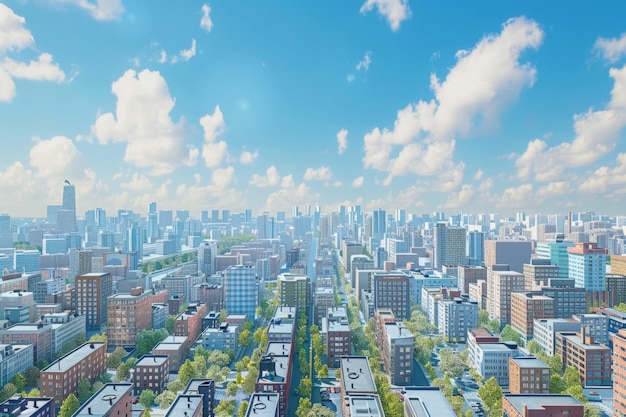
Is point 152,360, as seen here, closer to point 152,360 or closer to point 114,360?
point 152,360

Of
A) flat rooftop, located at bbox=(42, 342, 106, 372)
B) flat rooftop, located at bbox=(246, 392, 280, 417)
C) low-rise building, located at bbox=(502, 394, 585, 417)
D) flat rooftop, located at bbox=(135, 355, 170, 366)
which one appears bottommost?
flat rooftop, located at bbox=(135, 355, 170, 366)

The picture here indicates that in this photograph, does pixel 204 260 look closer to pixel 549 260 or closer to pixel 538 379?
pixel 549 260

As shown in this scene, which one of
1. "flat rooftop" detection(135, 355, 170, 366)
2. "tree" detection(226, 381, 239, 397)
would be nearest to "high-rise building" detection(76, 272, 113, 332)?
"flat rooftop" detection(135, 355, 170, 366)

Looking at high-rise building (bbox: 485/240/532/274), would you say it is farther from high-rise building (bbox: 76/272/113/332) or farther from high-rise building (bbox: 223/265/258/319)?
high-rise building (bbox: 76/272/113/332)

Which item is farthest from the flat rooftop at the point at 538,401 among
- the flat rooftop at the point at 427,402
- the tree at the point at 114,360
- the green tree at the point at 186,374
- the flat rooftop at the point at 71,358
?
the tree at the point at 114,360

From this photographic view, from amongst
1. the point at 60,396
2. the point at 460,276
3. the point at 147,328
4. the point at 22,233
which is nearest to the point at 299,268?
the point at 460,276

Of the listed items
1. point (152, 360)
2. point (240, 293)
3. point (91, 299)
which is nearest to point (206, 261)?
point (240, 293)

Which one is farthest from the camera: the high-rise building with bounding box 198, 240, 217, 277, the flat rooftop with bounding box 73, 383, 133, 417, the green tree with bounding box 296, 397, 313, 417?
the high-rise building with bounding box 198, 240, 217, 277
